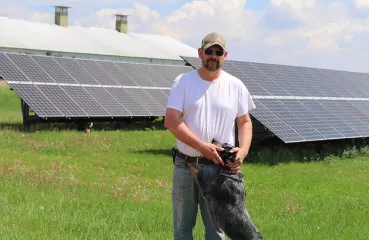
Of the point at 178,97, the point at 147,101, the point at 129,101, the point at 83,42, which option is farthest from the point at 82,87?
the point at 83,42

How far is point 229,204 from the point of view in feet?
16.8

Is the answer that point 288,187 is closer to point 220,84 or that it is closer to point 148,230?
point 148,230

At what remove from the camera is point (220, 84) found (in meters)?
A: 5.34

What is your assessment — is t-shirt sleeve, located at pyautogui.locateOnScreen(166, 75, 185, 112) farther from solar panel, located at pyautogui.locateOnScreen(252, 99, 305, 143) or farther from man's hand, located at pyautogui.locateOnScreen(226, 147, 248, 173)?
solar panel, located at pyautogui.locateOnScreen(252, 99, 305, 143)

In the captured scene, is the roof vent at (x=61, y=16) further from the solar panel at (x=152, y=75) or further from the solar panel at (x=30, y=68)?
the solar panel at (x=30, y=68)

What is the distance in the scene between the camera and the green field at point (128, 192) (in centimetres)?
752

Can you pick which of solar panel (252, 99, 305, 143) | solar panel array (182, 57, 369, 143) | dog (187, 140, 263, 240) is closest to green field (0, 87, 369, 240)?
solar panel (252, 99, 305, 143)

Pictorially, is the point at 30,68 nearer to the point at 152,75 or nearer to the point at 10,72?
the point at 10,72

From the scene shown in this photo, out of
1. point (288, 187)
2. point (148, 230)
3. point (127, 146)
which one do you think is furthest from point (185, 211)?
point (127, 146)

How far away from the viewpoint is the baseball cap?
520cm

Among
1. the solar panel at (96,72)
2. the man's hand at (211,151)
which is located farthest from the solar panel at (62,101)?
the man's hand at (211,151)

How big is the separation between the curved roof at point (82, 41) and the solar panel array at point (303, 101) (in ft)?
107

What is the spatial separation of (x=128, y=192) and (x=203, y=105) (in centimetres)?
549

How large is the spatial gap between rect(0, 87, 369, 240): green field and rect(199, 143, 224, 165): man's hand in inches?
86.4
